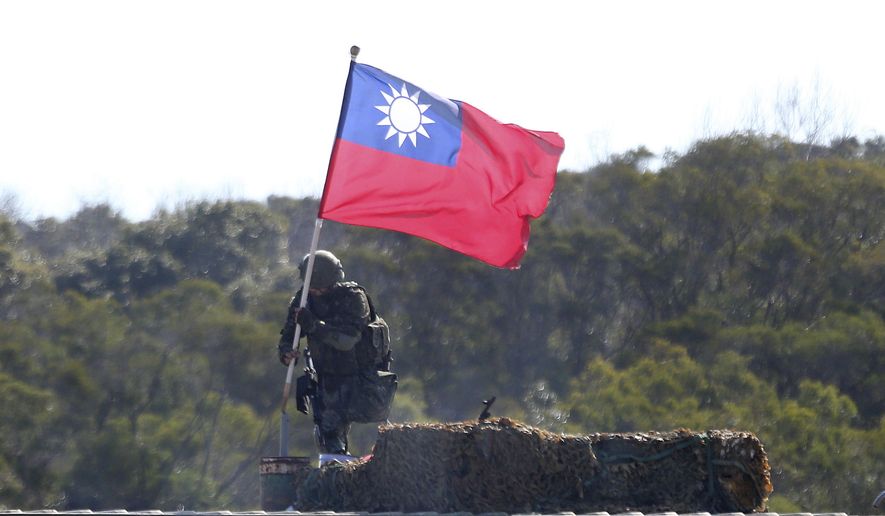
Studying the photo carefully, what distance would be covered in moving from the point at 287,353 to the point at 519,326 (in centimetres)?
2186

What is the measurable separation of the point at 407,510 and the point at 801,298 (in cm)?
2409

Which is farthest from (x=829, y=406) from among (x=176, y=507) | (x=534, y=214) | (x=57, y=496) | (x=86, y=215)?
(x=86, y=215)

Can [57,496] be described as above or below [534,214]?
below

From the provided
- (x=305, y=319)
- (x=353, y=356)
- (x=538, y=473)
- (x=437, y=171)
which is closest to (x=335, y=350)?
(x=353, y=356)

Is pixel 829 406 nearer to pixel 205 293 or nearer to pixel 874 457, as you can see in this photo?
pixel 874 457

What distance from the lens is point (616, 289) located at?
32844 millimetres

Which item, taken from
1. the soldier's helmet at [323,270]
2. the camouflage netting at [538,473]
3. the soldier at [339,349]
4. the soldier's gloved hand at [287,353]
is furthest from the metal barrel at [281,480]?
the soldier's helmet at [323,270]

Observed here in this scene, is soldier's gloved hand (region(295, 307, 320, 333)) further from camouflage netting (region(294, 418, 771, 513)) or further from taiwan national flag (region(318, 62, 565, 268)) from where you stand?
camouflage netting (region(294, 418, 771, 513))

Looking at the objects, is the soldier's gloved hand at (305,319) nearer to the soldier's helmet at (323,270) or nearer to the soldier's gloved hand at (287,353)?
the soldier's gloved hand at (287,353)

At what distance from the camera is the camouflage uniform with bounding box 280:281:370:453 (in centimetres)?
Answer: 1038

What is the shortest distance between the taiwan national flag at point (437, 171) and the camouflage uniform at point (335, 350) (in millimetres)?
548

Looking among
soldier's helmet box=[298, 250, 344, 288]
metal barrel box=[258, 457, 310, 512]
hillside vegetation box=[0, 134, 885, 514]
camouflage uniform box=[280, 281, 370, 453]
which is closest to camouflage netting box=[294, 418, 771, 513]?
metal barrel box=[258, 457, 310, 512]

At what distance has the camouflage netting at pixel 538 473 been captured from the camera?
805cm

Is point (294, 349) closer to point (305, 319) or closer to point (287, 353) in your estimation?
point (287, 353)
